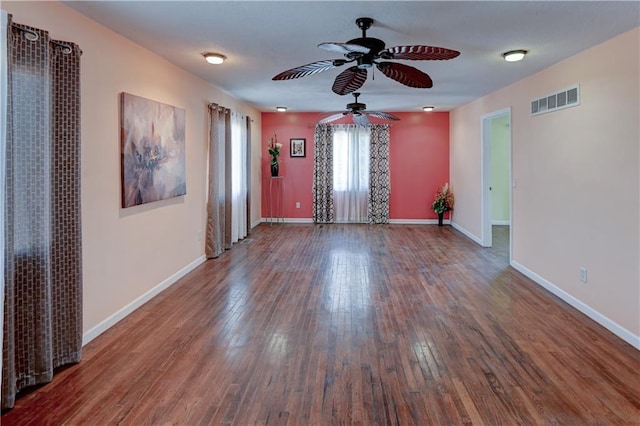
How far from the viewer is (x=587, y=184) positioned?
149 inches

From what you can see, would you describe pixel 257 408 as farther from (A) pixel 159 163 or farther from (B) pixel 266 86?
(B) pixel 266 86

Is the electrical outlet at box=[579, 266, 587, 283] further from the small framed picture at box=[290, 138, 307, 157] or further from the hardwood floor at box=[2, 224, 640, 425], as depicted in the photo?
the small framed picture at box=[290, 138, 307, 157]

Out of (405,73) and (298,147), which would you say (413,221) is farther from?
(405,73)

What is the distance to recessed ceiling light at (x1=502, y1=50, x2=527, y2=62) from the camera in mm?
3959

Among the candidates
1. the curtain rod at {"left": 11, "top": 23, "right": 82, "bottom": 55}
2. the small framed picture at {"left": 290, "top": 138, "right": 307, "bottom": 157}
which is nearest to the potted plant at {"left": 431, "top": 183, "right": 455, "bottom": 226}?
the small framed picture at {"left": 290, "top": 138, "right": 307, "bottom": 157}

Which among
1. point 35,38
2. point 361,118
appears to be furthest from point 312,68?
point 361,118

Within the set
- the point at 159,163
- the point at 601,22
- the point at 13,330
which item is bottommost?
the point at 13,330

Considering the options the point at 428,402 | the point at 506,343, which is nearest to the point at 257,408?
Result: the point at 428,402

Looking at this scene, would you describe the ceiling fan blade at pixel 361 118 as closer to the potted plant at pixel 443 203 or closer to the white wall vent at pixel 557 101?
the white wall vent at pixel 557 101

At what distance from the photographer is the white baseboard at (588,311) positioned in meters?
3.19

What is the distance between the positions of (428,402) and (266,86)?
15.9 feet

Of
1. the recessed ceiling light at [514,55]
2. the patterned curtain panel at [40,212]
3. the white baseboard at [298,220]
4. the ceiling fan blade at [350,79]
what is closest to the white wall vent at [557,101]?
the recessed ceiling light at [514,55]

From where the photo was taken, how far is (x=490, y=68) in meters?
4.73

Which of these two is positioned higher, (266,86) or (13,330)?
(266,86)
